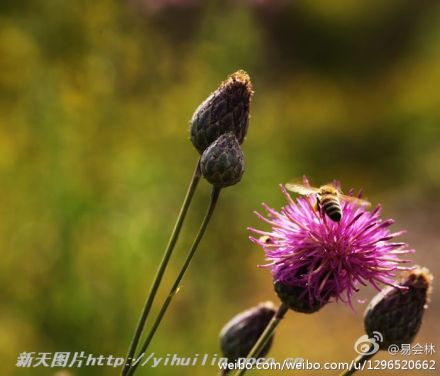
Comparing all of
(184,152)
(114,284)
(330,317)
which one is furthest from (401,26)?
(114,284)

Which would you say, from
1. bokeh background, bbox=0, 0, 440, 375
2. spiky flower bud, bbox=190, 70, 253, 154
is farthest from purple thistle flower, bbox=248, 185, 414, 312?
bokeh background, bbox=0, 0, 440, 375

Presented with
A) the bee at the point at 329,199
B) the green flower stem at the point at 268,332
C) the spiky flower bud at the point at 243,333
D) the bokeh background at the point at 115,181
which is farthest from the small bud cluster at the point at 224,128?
the bokeh background at the point at 115,181

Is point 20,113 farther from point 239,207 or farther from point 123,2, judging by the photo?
point 239,207

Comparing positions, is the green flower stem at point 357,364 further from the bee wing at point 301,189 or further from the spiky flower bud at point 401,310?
the bee wing at point 301,189

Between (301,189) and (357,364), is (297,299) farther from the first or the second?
(301,189)

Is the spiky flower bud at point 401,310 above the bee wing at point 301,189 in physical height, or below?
below
